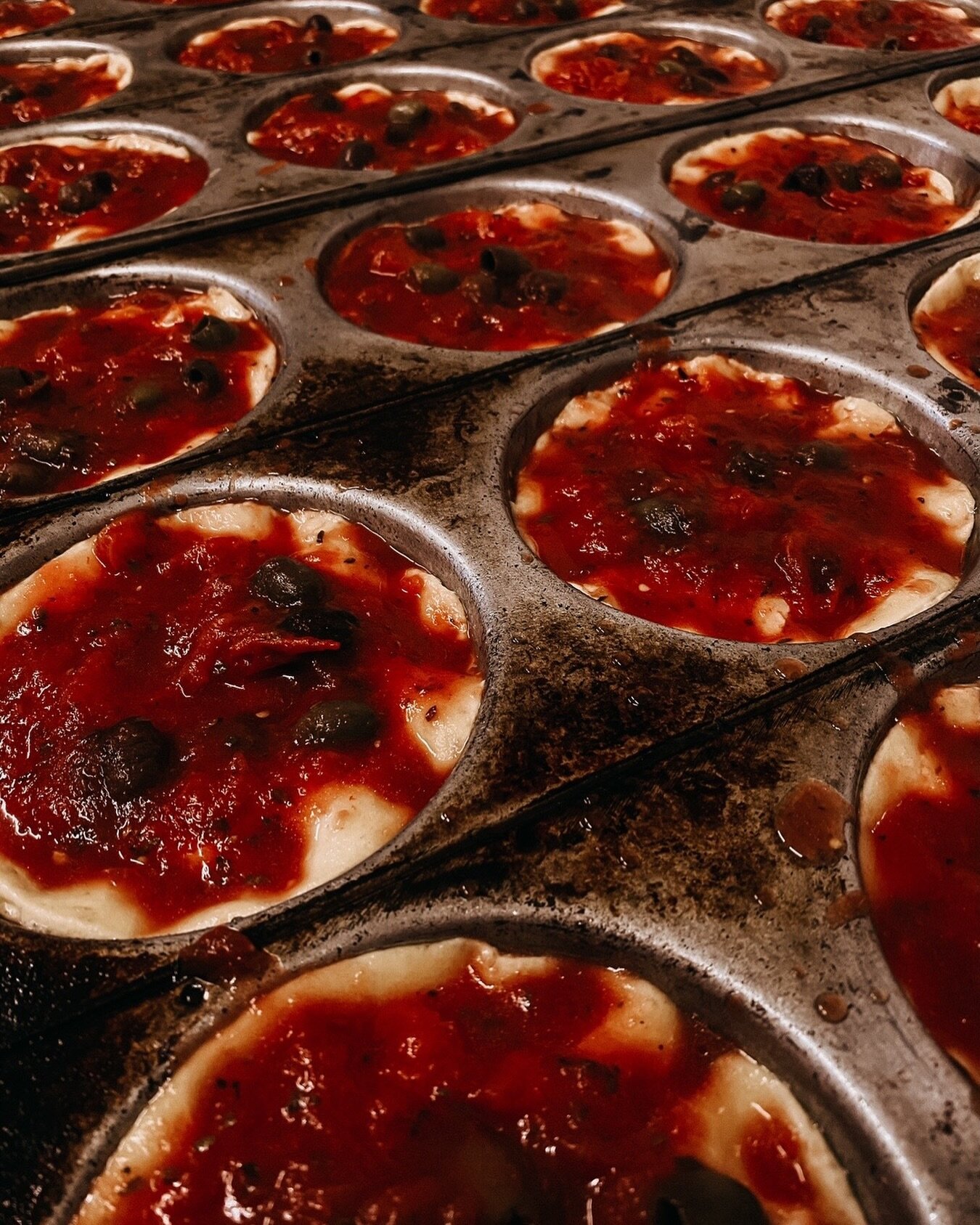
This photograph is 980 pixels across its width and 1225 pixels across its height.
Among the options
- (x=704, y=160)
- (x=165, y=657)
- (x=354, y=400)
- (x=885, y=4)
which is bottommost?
(x=165, y=657)

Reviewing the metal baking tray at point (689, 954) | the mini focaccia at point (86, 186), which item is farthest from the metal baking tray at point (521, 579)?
the mini focaccia at point (86, 186)

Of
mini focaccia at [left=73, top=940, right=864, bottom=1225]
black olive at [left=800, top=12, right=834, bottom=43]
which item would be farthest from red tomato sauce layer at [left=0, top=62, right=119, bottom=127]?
mini focaccia at [left=73, top=940, right=864, bottom=1225]

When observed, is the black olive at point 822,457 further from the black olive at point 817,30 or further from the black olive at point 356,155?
the black olive at point 817,30

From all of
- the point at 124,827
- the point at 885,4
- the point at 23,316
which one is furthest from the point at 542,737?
the point at 885,4

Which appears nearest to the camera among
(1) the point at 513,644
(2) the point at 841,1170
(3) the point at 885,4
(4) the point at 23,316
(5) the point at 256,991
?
(2) the point at 841,1170

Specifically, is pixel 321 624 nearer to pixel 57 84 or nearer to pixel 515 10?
pixel 57 84

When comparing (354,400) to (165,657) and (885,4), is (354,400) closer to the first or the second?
(165,657)
